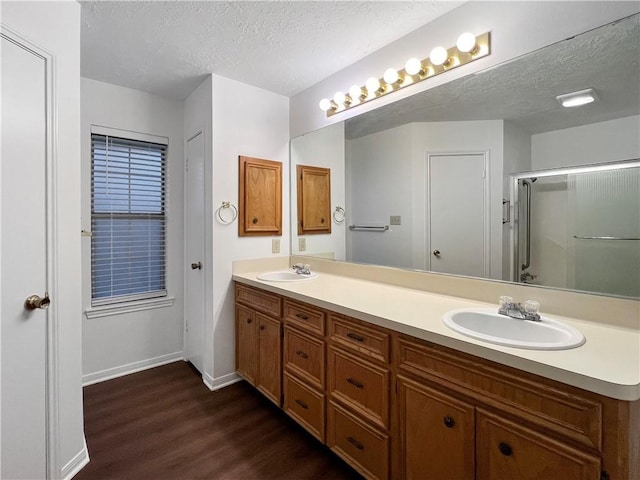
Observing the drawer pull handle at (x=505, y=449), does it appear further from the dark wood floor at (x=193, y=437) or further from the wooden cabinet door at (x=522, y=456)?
the dark wood floor at (x=193, y=437)

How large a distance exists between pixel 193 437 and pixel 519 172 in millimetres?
2248

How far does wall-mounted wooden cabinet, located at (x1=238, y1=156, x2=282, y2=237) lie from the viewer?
2.44 meters

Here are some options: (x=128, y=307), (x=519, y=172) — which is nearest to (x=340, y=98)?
(x=519, y=172)

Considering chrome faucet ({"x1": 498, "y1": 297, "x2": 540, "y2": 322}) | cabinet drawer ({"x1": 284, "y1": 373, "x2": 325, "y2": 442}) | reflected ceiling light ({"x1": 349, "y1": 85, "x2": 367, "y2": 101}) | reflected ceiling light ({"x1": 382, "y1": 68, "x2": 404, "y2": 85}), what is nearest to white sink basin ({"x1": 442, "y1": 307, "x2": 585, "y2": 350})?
chrome faucet ({"x1": 498, "y1": 297, "x2": 540, "y2": 322})

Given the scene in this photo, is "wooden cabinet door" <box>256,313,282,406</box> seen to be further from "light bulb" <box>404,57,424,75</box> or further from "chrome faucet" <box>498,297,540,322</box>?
"light bulb" <box>404,57,424,75</box>

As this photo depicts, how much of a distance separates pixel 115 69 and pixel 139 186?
0.87 metres

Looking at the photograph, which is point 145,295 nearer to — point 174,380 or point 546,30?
point 174,380

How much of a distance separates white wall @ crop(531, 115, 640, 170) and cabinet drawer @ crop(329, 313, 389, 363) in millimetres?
1056

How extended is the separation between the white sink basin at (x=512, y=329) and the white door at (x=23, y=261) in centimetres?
172

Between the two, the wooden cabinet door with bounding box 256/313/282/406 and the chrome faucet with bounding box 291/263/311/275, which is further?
the chrome faucet with bounding box 291/263/311/275

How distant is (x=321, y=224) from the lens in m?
2.53

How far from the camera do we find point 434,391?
114 centimetres

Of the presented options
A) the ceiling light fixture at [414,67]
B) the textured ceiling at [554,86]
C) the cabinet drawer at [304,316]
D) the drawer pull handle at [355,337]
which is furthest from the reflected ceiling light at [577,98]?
the cabinet drawer at [304,316]

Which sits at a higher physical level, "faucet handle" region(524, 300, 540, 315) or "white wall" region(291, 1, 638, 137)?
"white wall" region(291, 1, 638, 137)
